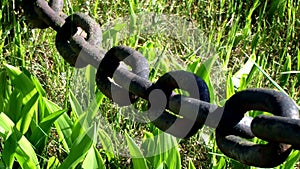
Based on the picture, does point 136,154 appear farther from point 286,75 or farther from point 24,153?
point 286,75

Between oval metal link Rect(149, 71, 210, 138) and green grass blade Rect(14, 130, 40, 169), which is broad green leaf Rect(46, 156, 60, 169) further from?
oval metal link Rect(149, 71, 210, 138)

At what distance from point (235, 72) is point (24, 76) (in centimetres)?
77

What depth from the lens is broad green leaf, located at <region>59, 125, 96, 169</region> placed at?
142 centimetres

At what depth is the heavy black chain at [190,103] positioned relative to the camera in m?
0.89

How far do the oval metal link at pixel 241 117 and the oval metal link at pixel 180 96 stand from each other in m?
0.05

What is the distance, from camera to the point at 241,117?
0.98 metres

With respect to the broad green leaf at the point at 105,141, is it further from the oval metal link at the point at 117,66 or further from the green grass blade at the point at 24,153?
the oval metal link at the point at 117,66

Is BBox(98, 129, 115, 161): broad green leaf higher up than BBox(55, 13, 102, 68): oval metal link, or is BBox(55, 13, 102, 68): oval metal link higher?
BBox(55, 13, 102, 68): oval metal link

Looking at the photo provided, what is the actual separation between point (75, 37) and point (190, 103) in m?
0.41

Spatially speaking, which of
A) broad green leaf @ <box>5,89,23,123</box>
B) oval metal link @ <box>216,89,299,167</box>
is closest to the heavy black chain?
oval metal link @ <box>216,89,299,167</box>

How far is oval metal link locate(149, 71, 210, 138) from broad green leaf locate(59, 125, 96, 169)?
1.19ft

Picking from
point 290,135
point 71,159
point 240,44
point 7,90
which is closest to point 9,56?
point 7,90

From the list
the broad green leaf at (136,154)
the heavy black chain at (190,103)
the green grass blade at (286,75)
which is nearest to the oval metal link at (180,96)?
the heavy black chain at (190,103)

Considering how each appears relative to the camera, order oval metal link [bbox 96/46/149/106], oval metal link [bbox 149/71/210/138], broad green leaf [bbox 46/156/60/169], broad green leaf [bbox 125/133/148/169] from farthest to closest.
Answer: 1. broad green leaf [bbox 46/156/60/169]
2. broad green leaf [bbox 125/133/148/169]
3. oval metal link [bbox 96/46/149/106]
4. oval metal link [bbox 149/71/210/138]
